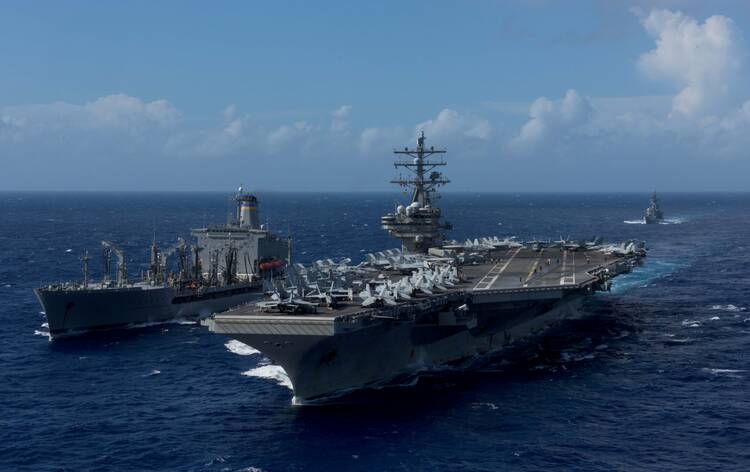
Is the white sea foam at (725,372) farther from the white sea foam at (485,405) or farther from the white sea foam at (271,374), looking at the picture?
the white sea foam at (271,374)

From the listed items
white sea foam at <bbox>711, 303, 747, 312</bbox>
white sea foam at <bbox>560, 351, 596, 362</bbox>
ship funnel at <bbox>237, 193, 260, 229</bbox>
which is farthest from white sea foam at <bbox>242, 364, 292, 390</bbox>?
white sea foam at <bbox>711, 303, 747, 312</bbox>

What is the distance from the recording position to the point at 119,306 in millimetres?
43781

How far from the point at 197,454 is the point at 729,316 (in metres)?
32.5

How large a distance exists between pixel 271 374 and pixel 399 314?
7115 millimetres

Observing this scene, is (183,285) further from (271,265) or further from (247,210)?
(247,210)

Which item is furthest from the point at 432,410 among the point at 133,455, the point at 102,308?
the point at 102,308

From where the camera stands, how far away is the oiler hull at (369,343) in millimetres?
26844

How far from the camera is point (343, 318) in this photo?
87.6 feet

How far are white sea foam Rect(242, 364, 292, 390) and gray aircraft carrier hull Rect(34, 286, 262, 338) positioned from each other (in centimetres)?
1279

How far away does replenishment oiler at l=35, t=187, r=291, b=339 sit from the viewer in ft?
138

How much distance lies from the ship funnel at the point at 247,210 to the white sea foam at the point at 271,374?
2300cm

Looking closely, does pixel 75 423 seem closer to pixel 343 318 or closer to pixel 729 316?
pixel 343 318

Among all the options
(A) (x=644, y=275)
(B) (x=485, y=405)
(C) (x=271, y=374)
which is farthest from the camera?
(A) (x=644, y=275)

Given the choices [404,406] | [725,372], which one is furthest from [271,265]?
[725,372]
